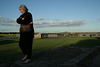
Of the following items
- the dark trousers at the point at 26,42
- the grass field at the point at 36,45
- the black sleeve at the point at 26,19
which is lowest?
the grass field at the point at 36,45

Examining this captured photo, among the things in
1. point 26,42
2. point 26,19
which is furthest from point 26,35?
point 26,19

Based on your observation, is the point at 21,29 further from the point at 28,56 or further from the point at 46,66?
the point at 46,66

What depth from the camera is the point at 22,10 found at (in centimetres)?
425

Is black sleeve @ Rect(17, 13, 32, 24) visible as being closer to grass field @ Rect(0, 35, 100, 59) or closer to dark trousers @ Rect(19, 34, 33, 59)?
dark trousers @ Rect(19, 34, 33, 59)

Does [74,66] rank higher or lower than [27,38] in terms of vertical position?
lower

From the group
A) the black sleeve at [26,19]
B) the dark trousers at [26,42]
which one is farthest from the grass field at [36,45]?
the black sleeve at [26,19]

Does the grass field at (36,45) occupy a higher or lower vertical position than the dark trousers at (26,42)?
lower

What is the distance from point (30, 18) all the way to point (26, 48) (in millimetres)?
897

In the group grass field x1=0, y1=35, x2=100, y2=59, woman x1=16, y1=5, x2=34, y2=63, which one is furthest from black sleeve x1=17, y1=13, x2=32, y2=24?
grass field x1=0, y1=35, x2=100, y2=59

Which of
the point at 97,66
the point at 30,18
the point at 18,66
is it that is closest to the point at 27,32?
the point at 30,18

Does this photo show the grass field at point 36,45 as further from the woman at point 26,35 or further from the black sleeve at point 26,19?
the black sleeve at point 26,19

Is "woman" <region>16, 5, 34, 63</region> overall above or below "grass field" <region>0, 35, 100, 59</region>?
above

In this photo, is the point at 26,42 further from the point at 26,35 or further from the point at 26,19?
the point at 26,19

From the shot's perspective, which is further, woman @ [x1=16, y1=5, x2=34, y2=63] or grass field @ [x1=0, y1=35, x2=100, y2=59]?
grass field @ [x1=0, y1=35, x2=100, y2=59]
